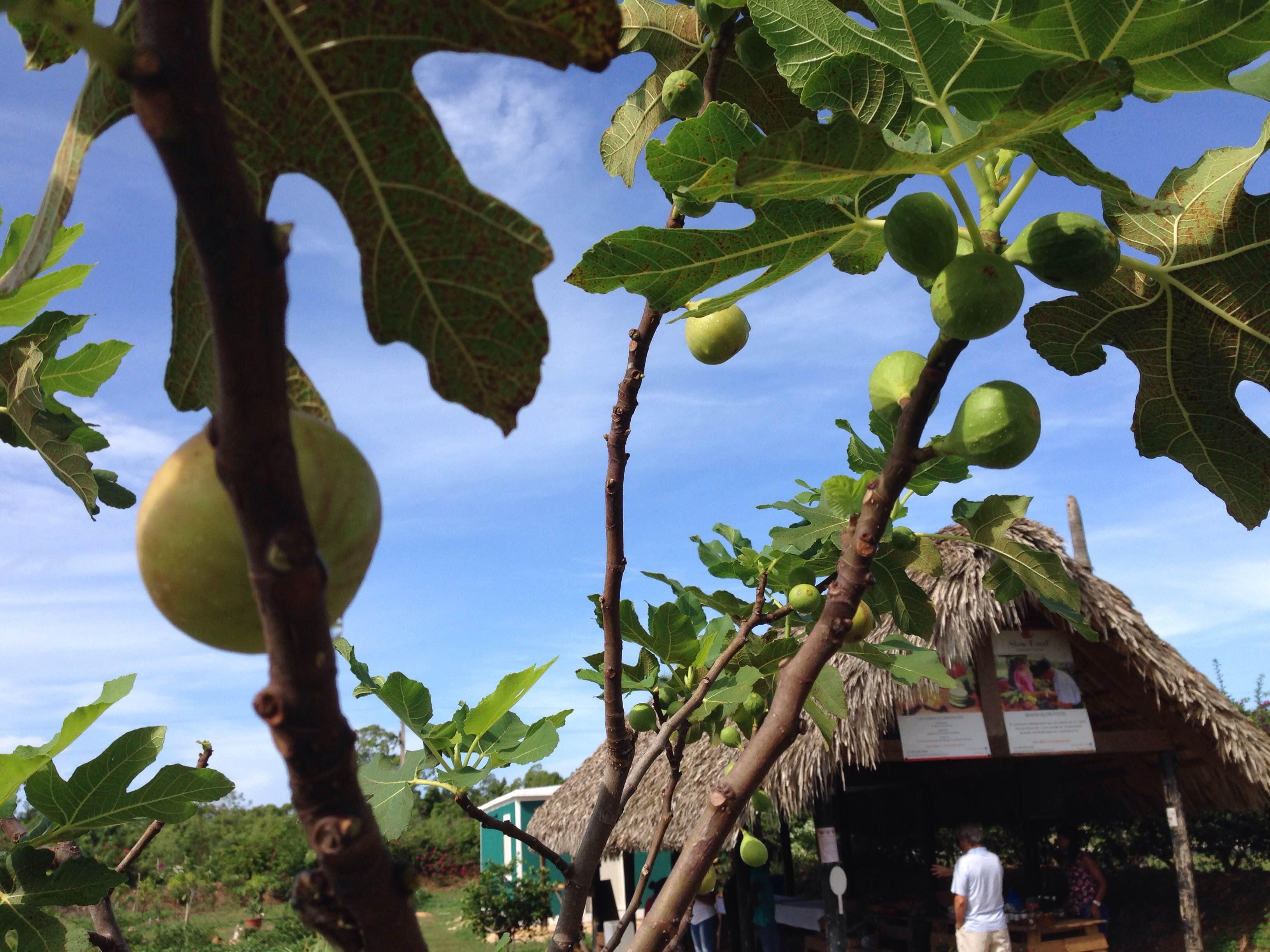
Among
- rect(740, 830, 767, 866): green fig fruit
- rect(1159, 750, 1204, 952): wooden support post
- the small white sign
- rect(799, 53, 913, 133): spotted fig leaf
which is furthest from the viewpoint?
rect(1159, 750, 1204, 952): wooden support post

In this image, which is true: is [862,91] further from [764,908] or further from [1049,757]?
[1049,757]

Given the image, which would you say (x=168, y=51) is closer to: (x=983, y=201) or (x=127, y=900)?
(x=983, y=201)

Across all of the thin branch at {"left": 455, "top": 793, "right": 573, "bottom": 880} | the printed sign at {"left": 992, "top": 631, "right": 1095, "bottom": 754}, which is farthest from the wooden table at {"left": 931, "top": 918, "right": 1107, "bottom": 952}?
the thin branch at {"left": 455, "top": 793, "right": 573, "bottom": 880}

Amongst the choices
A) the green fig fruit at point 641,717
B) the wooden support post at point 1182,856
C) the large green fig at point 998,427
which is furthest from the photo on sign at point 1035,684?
the large green fig at point 998,427

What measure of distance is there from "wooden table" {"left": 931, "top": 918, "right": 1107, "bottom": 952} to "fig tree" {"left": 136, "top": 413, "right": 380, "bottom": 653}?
31.8 ft

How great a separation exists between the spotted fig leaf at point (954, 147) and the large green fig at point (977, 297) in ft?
0.37

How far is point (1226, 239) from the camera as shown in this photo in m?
1.17

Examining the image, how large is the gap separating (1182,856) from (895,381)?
9638 mm

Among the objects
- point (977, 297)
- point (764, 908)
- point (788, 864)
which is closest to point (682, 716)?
point (977, 297)

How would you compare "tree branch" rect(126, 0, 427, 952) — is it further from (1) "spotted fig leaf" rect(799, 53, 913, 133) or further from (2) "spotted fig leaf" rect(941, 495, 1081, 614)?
(2) "spotted fig leaf" rect(941, 495, 1081, 614)

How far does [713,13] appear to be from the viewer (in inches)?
58.9

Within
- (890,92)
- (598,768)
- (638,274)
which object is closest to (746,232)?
(638,274)

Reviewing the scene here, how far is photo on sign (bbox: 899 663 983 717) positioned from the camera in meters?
8.15

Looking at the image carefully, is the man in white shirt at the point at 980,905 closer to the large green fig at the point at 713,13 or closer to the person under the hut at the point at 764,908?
the person under the hut at the point at 764,908
